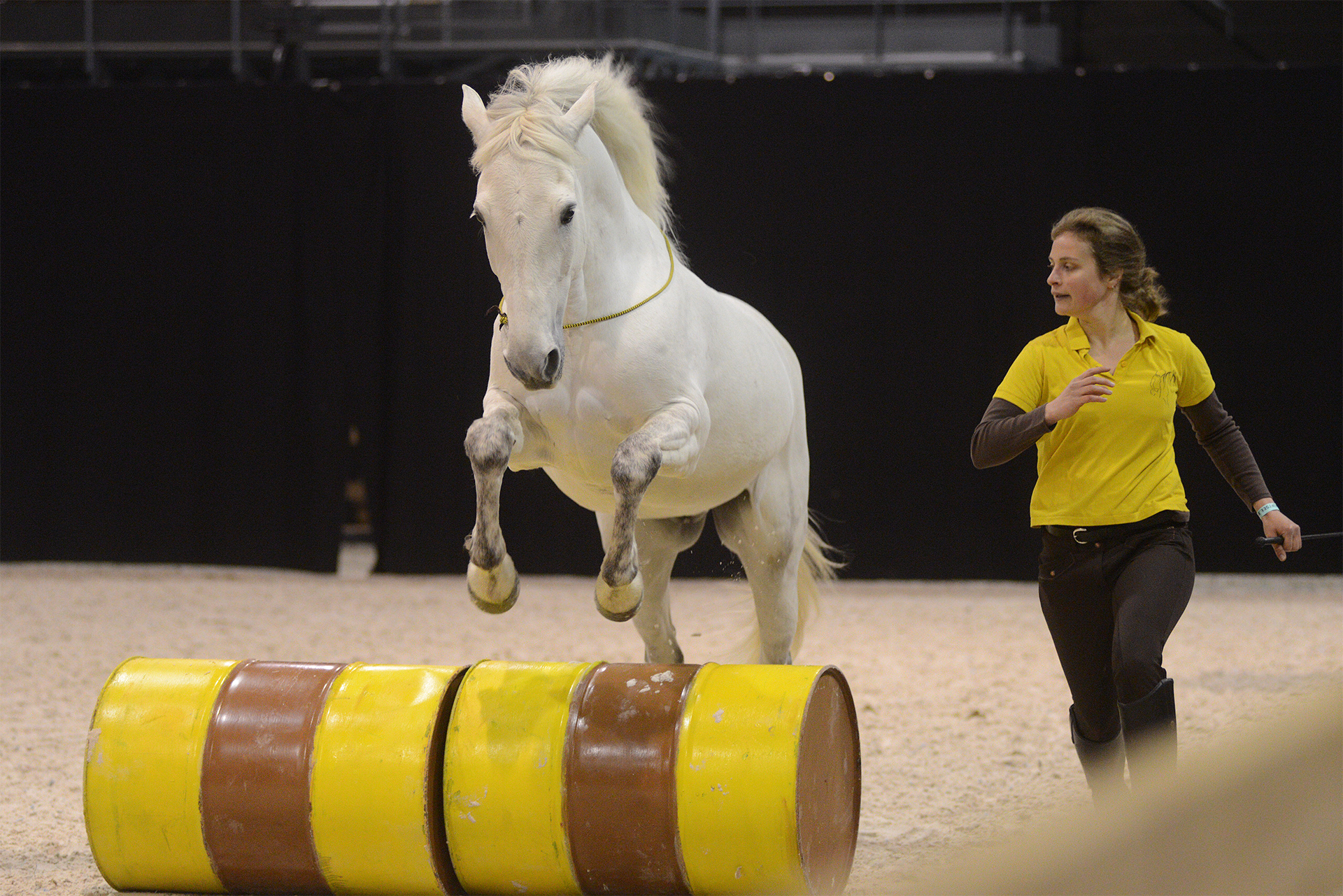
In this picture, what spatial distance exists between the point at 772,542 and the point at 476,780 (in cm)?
107

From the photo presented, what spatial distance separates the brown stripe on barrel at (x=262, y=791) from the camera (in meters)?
2.41

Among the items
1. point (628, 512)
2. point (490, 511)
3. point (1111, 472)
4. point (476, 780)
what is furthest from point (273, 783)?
point (1111, 472)

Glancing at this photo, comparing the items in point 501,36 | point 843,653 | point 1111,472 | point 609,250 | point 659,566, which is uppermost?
point 501,36

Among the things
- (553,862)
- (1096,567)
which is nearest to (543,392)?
(553,862)

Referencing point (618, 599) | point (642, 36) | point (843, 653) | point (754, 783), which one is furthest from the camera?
point (642, 36)

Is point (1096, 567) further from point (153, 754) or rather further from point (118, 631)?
point (118, 631)

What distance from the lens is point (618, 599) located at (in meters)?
2.36

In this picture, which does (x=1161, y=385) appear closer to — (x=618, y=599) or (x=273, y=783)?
(x=618, y=599)

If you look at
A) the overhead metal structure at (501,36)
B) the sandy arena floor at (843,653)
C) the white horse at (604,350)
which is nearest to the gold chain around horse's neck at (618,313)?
the white horse at (604,350)

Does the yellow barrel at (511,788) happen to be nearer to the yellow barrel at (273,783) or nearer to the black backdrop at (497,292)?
the yellow barrel at (273,783)

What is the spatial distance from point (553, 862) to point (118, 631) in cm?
393

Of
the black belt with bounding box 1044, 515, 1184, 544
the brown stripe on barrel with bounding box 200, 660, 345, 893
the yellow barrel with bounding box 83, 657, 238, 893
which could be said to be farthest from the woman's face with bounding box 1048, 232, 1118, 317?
the yellow barrel with bounding box 83, 657, 238, 893

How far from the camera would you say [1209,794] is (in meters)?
0.60

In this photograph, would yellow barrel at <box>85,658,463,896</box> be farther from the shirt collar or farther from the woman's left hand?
the woman's left hand
